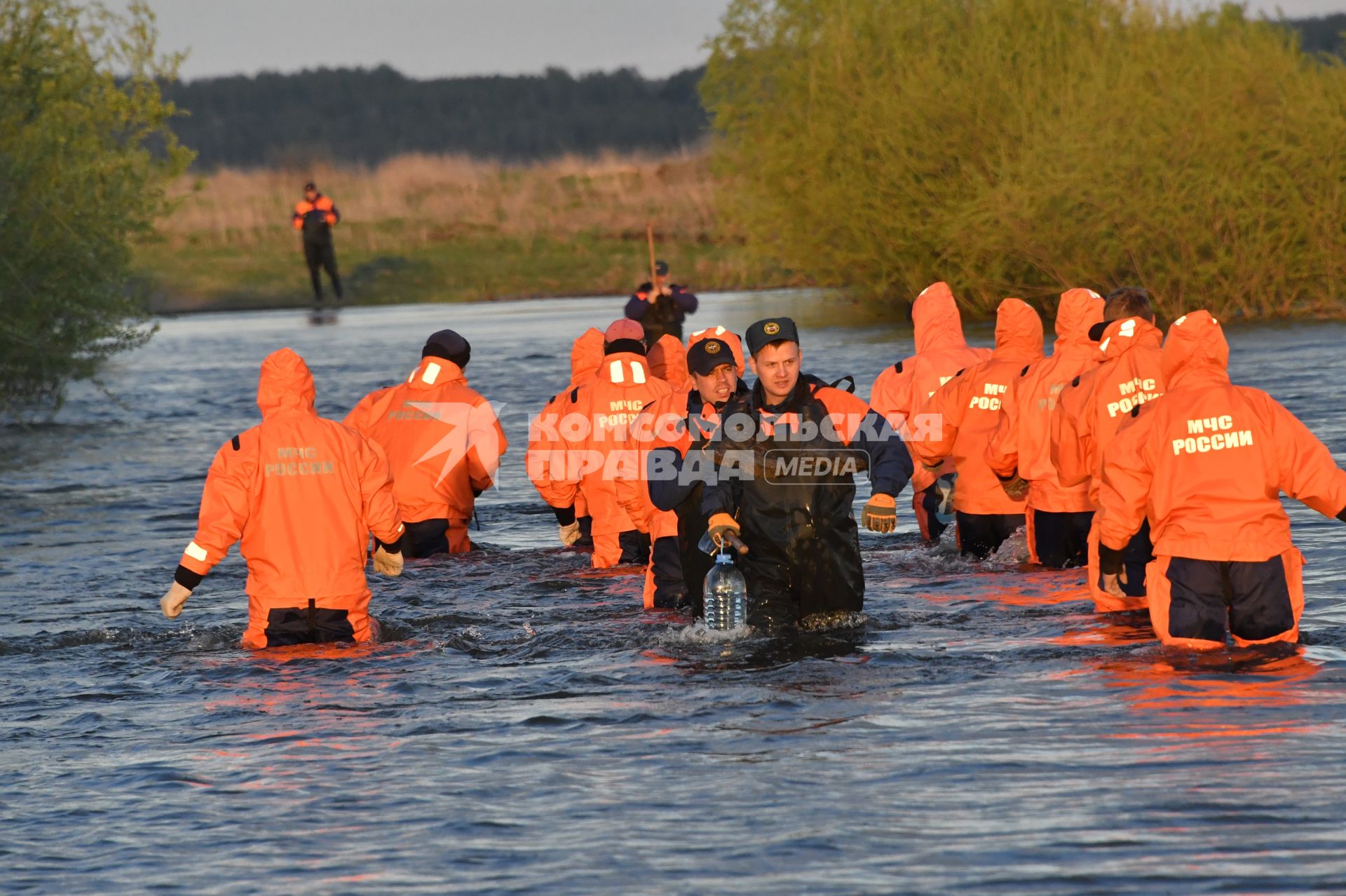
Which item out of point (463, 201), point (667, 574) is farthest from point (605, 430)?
point (463, 201)

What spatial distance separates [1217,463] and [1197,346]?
528 millimetres

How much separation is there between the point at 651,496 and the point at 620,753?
161cm

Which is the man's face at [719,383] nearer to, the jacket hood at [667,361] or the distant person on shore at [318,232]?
the jacket hood at [667,361]

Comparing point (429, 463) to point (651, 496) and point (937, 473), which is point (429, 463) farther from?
point (651, 496)

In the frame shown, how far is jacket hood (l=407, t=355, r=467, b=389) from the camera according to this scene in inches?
528

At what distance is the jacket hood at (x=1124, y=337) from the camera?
35.0ft

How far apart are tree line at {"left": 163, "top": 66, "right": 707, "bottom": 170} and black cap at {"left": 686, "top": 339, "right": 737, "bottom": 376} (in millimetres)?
97430

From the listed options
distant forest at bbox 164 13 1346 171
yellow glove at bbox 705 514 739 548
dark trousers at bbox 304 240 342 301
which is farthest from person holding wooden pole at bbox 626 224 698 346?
distant forest at bbox 164 13 1346 171

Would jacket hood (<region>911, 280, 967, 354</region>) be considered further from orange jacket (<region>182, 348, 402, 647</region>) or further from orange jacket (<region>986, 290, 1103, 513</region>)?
orange jacket (<region>182, 348, 402, 647</region>)

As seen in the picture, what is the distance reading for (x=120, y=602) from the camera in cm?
1247

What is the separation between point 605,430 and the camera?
1186cm

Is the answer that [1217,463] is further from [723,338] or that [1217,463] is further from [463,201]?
[463,201]

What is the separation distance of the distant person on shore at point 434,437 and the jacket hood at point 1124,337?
4478 millimetres

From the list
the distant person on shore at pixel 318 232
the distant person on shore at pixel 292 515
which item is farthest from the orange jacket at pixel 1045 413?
the distant person on shore at pixel 318 232
